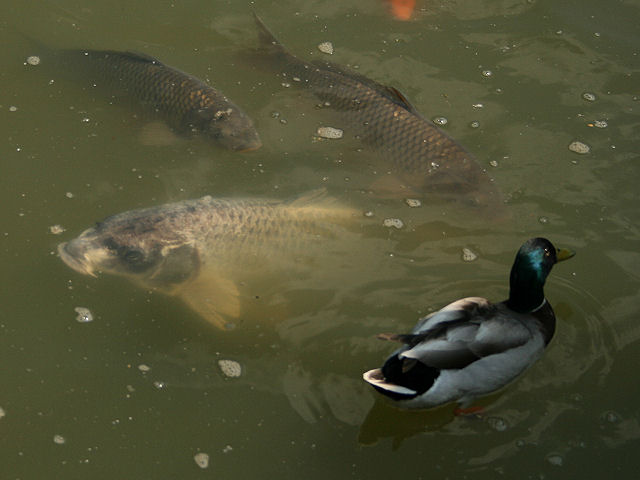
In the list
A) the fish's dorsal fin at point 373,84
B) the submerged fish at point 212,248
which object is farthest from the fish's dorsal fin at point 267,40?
the submerged fish at point 212,248

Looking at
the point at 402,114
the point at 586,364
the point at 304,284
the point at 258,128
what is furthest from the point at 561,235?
the point at 258,128

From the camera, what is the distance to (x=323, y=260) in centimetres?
450

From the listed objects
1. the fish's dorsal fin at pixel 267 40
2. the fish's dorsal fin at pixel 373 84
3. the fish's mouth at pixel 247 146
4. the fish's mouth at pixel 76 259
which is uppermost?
the fish's dorsal fin at pixel 267 40

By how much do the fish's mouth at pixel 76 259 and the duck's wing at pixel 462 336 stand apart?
1.93 metres

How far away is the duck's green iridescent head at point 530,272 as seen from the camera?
3699mm

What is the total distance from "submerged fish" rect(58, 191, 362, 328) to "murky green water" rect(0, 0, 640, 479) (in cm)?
12

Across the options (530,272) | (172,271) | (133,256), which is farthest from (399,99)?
(133,256)

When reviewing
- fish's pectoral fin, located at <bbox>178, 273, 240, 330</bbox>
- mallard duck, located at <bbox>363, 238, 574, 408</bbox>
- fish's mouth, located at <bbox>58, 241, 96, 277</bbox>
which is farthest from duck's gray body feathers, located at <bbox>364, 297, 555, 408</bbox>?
fish's mouth, located at <bbox>58, 241, 96, 277</bbox>

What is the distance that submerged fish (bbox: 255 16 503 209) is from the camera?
190 inches

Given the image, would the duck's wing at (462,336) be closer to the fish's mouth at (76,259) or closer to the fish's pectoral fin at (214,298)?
the fish's pectoral fin at (214,298)

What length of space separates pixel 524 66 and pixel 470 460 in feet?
11.9

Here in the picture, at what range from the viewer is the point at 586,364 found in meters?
4.00

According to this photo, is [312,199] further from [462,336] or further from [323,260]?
[462,336]

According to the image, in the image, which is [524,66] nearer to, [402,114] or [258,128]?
[402,114]
